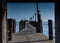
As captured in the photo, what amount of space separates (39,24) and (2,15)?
8292mm

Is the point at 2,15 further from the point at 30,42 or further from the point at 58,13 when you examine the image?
the point at 30,42

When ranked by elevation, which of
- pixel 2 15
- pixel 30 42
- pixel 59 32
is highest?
pixel 2 15

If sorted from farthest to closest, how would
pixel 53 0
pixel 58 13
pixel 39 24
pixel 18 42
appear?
pixel 39 24 < pixel 18 42 < pixel 53 0 < pixel 58 13

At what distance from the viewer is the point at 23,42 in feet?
24.6

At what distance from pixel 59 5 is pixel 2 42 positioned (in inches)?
67.7

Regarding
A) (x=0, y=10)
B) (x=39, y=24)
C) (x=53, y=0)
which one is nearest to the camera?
(x=0, y=10)

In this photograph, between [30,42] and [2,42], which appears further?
[30,42]

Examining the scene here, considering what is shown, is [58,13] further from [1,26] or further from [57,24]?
[1,26]

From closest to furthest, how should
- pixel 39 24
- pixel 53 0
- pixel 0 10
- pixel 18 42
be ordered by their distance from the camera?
pixel 0 10, pixel 53 0, pixel 18 42, pixel 39 24

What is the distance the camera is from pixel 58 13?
483 centimetres

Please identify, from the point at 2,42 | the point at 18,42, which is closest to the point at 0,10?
the point at 2,42

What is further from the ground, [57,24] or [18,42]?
[57,24]

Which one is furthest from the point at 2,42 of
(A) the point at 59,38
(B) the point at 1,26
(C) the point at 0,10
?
(A) the point at 59,38

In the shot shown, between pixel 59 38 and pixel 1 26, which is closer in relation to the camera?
pixel 1 26
